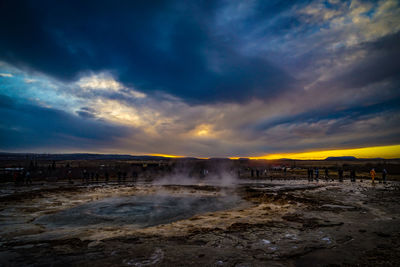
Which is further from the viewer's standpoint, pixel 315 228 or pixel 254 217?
pixel 254 217

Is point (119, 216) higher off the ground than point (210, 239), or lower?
lower

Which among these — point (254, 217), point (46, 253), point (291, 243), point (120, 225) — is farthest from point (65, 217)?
point (291, 243)

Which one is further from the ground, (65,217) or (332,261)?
(332,261)

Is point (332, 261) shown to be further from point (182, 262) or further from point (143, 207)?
point (143, 207)

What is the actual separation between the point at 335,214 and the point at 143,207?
399 inches

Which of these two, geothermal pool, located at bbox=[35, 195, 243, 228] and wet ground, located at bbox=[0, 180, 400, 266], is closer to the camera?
wet ground, located at bbox=[0, 180, 400, 266]

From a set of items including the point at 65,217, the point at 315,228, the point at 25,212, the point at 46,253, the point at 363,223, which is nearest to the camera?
the point at 46,253

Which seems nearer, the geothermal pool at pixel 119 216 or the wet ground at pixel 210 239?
the wet ground at pixel 210 239

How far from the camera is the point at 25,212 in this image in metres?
11.3

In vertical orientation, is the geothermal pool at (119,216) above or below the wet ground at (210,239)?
below

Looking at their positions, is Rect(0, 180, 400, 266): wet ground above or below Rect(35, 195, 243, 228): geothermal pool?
above

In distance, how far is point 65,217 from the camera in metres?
10.3

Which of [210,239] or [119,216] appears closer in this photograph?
[210,239]

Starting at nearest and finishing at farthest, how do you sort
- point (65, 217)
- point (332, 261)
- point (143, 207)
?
point (332, 261)
point (65, 217)
point (143, 207)
